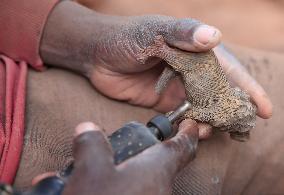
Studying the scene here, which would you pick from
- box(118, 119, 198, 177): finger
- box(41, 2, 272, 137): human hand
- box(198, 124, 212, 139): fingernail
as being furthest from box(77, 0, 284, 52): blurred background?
box(118, 119, 198, 177): finger

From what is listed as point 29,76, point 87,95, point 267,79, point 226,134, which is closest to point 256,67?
point 267,79

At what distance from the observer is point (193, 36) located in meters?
0.95

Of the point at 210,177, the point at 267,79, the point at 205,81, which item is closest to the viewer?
the point at 205,81

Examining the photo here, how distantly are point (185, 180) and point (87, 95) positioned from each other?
29 cm

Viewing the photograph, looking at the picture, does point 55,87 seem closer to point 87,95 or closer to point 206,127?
point 87,95

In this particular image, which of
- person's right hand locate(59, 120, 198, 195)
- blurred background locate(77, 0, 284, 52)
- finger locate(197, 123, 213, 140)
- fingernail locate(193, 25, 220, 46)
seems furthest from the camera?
blurred background locate(77, 0, 284, 52)

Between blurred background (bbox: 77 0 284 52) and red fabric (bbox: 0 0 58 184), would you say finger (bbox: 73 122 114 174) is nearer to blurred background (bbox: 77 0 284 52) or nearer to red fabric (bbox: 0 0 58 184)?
red fabric (bbox: 0 0 58 184)

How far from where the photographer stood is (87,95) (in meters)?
1.18

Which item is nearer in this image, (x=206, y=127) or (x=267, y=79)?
(x=206, y=127)

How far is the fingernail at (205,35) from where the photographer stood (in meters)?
0.94

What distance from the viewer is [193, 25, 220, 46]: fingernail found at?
941mm

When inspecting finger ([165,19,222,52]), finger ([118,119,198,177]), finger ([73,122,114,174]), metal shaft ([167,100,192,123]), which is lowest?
metal shaft ([167,100,192,123])

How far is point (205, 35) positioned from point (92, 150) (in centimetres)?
30

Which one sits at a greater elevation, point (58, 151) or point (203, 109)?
point (203, 109)
